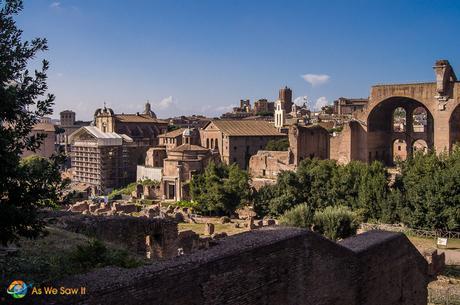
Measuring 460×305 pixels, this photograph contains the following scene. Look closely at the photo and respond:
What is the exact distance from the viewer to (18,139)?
6.32 metres

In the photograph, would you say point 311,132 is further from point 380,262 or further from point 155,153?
point 380,262

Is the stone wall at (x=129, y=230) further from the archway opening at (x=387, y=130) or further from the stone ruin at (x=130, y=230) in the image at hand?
the archway opening at (x=387, y=130)

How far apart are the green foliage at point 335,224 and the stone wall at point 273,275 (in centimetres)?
793

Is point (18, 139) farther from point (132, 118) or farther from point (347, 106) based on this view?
point (347, 106)

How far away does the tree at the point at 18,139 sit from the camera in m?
5.70

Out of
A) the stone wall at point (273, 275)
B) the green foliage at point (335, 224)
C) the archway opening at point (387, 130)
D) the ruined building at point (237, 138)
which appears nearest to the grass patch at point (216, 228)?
the green foliage at point (335, 224)

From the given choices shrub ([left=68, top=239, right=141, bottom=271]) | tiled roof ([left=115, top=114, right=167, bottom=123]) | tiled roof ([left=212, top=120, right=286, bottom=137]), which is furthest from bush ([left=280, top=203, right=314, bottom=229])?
tiled roof ([left=115, top=114, right=167, bottom=123])

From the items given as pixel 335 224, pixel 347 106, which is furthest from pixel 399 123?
pixel 335 224

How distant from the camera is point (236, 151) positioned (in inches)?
2088

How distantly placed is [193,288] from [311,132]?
38.3 m

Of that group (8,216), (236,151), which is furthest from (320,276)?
(236,151)

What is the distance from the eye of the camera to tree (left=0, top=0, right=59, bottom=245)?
224 inches

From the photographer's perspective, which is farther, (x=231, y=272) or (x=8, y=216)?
(x=231, y=272)

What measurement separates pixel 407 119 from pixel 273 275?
118 feet
